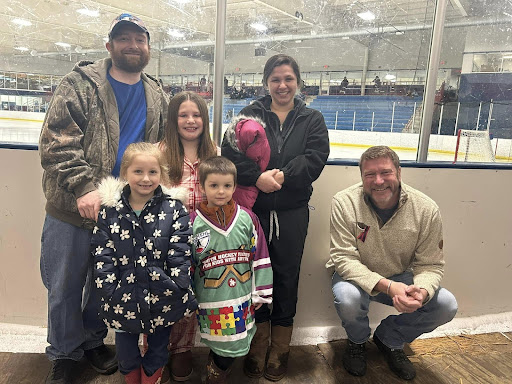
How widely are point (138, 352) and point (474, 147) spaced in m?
2.29

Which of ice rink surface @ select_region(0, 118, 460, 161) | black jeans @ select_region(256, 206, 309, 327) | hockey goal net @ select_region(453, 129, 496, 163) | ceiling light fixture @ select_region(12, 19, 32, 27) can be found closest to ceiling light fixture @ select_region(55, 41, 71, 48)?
ceiling light fixture @ select_region(12, 19, 32, 27)

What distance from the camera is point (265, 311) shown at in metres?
1.69

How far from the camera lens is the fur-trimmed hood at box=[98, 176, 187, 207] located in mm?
1317

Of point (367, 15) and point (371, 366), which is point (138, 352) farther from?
point (367, 15)

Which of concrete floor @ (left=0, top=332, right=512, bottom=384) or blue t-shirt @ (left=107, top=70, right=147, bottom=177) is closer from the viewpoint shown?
blue t-shirt @ (left=107, top=70, right=147, bottom=177)

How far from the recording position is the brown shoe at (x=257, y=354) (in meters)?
1.68

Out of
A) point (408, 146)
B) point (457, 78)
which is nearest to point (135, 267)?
point (408, 146)

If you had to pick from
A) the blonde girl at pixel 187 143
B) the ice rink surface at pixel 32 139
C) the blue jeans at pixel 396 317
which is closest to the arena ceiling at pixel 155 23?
the ice rink surface at pixel 32 139

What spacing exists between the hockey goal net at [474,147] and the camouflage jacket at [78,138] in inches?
75.9

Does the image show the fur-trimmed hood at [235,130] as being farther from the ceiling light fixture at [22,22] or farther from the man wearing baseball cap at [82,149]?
the ceiling light fixture at [22,22]

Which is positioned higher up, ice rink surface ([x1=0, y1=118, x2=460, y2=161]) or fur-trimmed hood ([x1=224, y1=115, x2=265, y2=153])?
fur-trimmed hood ([x1=224, y1=115, x2=265, y2=153])

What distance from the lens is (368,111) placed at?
2.43 metres

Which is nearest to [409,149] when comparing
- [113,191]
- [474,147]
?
[474,147]

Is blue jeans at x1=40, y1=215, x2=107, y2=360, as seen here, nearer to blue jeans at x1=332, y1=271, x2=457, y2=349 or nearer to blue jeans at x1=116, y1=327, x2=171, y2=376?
blue jeans at x1=116, y1=327, x2=171, y2=376
